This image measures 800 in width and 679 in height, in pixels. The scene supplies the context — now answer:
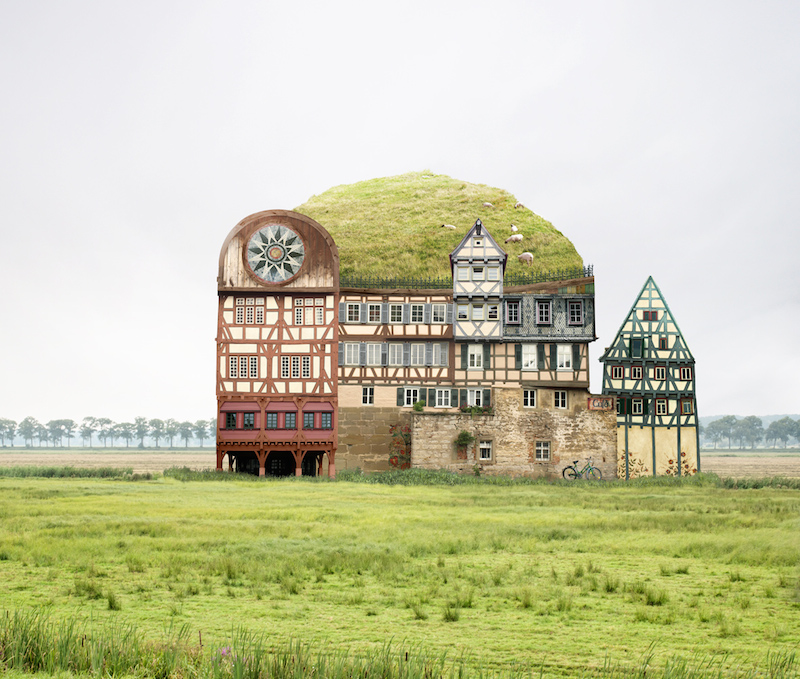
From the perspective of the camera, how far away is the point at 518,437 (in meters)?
50.0

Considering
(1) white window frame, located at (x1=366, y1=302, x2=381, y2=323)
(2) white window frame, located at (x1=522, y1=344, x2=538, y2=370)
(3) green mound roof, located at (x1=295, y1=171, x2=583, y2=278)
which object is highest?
(3) green mound roof, located at (x1=295, y1=171, x2=583, y2=278)

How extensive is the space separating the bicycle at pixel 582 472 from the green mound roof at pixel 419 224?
20846 millimetres

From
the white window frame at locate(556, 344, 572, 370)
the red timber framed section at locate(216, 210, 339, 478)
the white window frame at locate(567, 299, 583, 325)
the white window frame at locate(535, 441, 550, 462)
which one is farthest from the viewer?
the white window frame at locate(567, 299, 583, 325)

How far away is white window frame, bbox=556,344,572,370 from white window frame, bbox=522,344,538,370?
5.08 ft

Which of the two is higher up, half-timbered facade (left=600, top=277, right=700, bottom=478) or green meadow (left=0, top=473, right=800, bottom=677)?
half-timbered facade (left=600, top=277, right=700, bottom=478)

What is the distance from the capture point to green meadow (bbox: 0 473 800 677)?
40.2 ft

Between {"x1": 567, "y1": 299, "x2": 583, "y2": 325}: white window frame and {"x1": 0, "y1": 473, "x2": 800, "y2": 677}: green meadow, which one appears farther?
{"x1": 567, "y1": 299, "x2": 583, "y2": 325}: white window frame

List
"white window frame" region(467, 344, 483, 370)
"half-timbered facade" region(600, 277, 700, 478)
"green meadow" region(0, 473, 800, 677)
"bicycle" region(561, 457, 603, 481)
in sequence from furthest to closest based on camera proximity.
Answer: "white window frame" region(467, 344, 483, 370) → "half-timbered facade" region(600, 277, 700, 478) → "bicycle" region(561, 457, 603, 481) → "green meadow" region(0, 473, 800, 677)

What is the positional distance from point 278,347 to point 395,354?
7864 mm

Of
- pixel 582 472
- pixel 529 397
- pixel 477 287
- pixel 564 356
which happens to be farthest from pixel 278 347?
pixel 582 472

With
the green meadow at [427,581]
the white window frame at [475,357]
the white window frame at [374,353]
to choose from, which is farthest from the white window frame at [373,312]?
the green meadow at [427,581]

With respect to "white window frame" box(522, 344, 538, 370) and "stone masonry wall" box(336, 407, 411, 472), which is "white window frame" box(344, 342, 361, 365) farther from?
"white window frame" box(522, 344, 538, 370)

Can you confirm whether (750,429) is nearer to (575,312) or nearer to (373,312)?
(575,312)

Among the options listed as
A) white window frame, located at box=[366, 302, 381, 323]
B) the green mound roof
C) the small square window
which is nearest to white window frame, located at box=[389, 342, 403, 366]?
white window frame, located at box=[366, 302, 381, 323]
